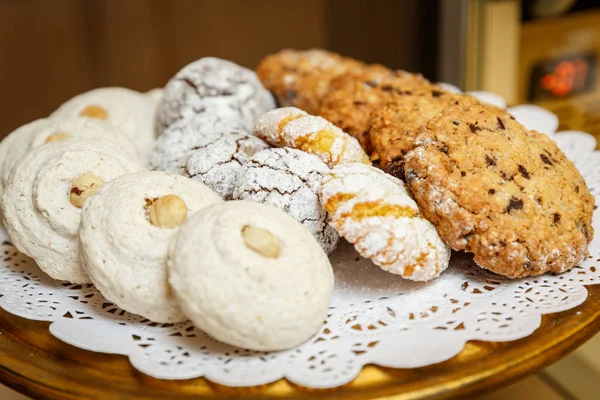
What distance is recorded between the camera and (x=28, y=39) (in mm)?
3658

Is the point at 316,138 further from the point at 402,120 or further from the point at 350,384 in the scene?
the point at 350,384

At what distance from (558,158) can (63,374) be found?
1.24 metres

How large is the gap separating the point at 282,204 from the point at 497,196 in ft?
1.56

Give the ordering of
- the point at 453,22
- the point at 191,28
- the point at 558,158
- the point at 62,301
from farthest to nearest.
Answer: the point at 191,28 → the point at 453,22 → the point at 558,158 → the point at 62,301

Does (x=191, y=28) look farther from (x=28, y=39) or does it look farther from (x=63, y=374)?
(x=63, y=374)

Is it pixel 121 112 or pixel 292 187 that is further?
pixel 121 112

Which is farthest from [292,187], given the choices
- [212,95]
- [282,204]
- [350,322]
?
[212,95]

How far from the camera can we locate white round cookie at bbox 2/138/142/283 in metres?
1.38

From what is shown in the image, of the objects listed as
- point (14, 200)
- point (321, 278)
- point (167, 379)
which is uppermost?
point (14, 200)

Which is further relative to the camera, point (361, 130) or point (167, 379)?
point (361, 130)

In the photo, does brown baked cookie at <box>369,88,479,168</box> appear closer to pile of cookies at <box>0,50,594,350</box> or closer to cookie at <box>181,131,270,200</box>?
pile of cookies at <box>0,50,594,350</box>

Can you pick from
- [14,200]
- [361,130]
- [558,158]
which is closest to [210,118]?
[361,130]

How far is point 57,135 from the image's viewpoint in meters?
1.66

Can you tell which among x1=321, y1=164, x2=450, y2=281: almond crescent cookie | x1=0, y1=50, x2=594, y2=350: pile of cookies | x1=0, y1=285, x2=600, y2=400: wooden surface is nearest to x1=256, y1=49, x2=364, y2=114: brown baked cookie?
x1=0, y1=50, x2=594, y2=350: pile of cookies
